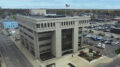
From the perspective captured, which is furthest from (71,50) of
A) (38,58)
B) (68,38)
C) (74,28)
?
(38,58)

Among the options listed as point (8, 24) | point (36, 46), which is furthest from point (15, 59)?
point (8, 24)

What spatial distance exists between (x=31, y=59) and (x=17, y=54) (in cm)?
896

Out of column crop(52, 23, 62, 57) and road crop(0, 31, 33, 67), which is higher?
column crop(52, 23, 62, 57)

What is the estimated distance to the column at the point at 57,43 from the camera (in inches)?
1511

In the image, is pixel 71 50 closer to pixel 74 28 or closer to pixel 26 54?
pixel 74 28

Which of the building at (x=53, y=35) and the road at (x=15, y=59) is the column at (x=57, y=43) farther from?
the road at (x=15, y=59)

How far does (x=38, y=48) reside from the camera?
3800 centimetres

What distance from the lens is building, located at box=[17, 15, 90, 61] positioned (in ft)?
118

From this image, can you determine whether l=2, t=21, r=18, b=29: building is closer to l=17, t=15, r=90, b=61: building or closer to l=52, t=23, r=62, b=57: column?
l=17, t=15, r=90, b=61: building

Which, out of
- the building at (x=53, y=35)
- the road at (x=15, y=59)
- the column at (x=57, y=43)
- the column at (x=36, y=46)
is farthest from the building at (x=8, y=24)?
the column at (x=57, y=43)

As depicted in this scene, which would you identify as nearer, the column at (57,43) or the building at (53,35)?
the building at (53,35)

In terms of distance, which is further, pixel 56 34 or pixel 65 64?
pixel 56 34

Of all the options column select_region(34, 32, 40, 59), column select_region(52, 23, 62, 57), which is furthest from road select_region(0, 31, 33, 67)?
column select_region(52, 23, 62, 57)

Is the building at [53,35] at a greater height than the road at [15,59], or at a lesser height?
greater
